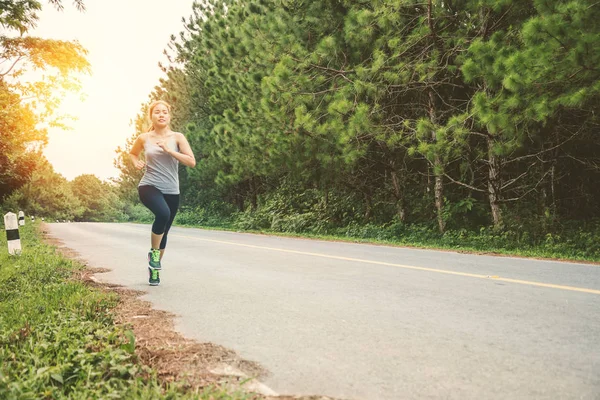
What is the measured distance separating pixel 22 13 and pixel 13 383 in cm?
1556

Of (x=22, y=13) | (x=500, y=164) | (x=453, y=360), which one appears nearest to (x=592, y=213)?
(x=500, y=164)

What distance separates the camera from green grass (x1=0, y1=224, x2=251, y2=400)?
2328mm

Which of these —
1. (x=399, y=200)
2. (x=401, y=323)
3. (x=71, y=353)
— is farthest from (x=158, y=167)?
(x=399, y=200)

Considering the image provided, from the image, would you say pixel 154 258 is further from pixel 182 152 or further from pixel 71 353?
pixel 71 353

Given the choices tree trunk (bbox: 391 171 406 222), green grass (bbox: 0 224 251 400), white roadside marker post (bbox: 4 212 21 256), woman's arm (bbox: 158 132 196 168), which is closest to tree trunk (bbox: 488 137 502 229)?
tree trunk (bbox: 391 171 406 222)

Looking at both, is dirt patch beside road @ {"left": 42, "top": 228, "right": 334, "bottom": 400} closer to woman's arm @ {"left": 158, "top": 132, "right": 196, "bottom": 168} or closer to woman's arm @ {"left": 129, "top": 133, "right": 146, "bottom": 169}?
woman's arm @ {"left": 158, "top": 132, "right": 196, "bottom": 168}

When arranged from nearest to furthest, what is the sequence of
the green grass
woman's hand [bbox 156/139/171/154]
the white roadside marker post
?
the green grass, woman's hand [bbox 156/139/171/154], the white roadside marker post

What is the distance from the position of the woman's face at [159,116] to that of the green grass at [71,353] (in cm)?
198

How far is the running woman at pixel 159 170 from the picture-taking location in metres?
5.50

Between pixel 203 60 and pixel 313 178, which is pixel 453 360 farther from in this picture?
pixel 203 60

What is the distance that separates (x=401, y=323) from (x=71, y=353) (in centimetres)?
228

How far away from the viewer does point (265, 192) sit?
81.9ft

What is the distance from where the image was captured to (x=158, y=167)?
5.61 meters

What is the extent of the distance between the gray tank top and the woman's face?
190mm
